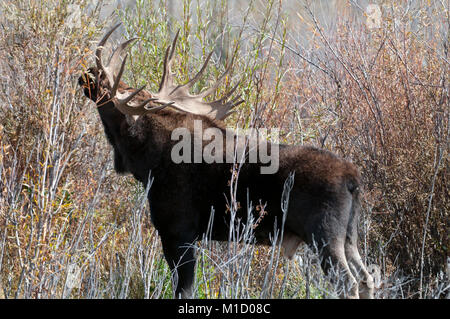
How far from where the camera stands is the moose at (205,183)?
4.14 metres

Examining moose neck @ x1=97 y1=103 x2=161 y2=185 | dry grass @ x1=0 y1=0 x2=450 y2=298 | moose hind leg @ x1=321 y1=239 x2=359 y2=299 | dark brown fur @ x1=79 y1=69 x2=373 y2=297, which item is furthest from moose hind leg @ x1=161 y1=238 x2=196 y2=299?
moose hind leg @ x1=321 y1=239 x2=359 y2=299

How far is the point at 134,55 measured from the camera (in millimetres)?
6449

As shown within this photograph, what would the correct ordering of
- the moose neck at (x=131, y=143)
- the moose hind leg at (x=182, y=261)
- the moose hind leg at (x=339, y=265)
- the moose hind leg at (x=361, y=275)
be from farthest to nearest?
the moose neck at (x=131, y=143)
the moose hind leg at (x=182, y=261)
the moose hind leg at (x=361, y=275)
the moose hind leg at (x=339, y=265)

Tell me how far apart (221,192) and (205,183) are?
0.14 metres

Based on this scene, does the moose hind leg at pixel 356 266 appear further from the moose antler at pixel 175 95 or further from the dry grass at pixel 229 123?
the moose antler at pixel 175 95

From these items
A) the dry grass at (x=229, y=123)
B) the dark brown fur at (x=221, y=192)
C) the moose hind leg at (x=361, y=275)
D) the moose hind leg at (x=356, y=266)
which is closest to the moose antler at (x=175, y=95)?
the dark brown fur at (x=221, y=192)

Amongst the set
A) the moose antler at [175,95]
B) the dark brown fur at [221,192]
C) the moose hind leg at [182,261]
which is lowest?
the moose hind leg at [182,261]

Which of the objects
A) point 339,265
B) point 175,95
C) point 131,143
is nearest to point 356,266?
point 339,265

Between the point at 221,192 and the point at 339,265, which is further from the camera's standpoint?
the point at 221,192

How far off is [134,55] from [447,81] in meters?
3.09

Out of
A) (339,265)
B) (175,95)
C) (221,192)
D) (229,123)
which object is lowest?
(339,265)

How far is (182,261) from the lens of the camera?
468cm

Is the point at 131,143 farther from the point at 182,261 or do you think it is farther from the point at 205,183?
the point at 182,261
